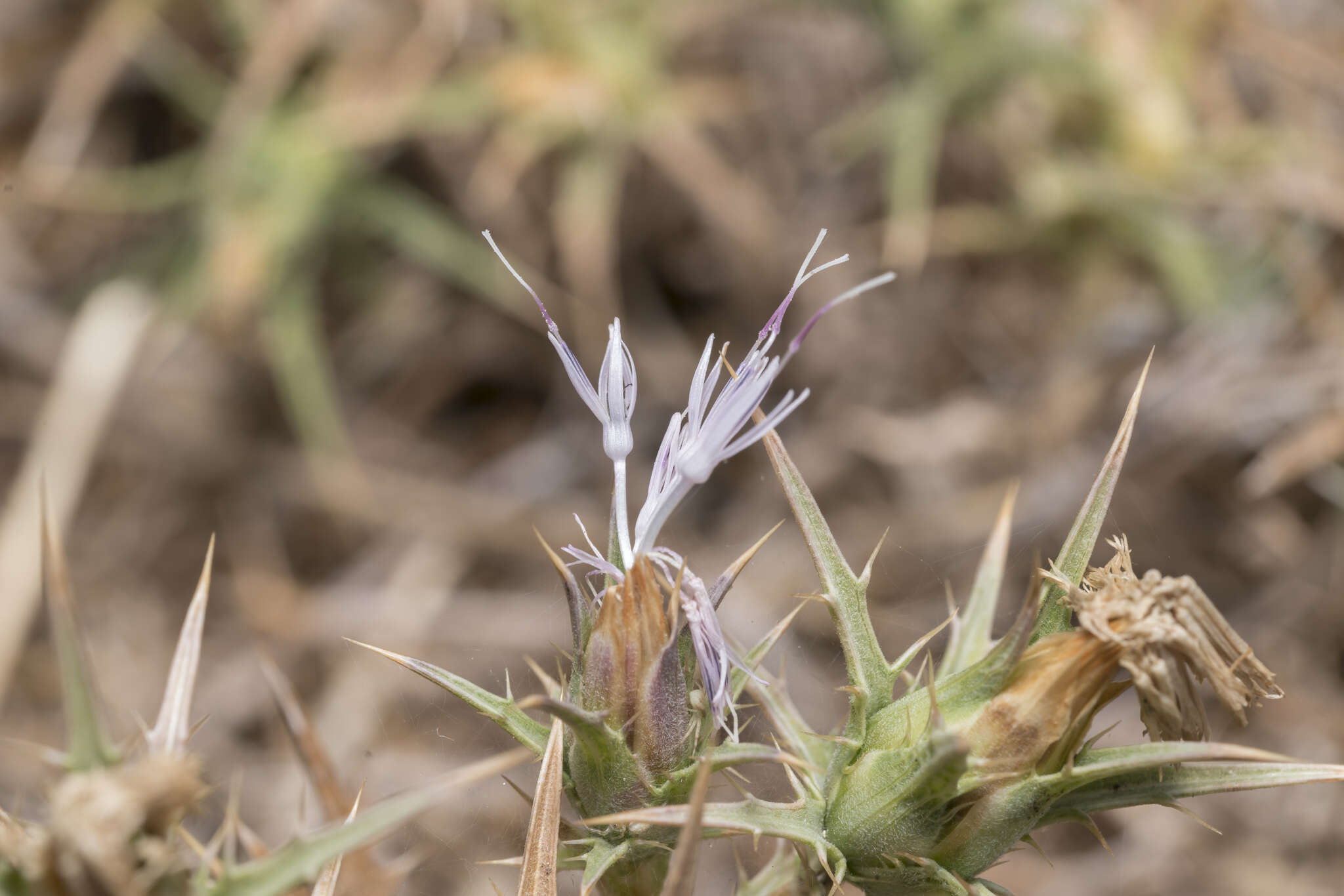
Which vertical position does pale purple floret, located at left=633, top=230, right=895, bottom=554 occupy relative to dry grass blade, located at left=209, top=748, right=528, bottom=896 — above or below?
above

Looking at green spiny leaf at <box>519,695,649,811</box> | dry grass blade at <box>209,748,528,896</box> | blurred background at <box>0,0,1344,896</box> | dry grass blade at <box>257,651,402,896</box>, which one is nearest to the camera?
dry grass blade at <box>209,748,528,896</box>

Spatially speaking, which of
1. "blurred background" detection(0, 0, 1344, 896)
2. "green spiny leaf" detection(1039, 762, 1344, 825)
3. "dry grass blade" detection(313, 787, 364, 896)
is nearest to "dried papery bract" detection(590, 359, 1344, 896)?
"green spiny leaf" detection(1039, 762, 1344, 825)

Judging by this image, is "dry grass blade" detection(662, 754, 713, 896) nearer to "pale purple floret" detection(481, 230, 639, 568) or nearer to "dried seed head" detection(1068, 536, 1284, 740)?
"pale purple floret" detection(481, 230, 639, 568)

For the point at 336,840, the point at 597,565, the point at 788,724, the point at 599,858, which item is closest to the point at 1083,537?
the point at 788,724

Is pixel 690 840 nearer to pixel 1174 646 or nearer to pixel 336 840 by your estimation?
pixel 336 840

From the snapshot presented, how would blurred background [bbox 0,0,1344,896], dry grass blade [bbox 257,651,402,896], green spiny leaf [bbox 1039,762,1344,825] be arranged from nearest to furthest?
green spiny leaf [bbox 1039,762,1344,825], dry grass blade [bbox 257,651,402,896], blurred background [bbox 0,0,1344,896]

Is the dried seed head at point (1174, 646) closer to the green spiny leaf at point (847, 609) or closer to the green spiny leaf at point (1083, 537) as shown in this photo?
the green spiny leaf at point (1083, 537)

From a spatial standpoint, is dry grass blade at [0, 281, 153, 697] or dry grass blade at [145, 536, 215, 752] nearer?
dry grass blade at [145, 536, 215, 752]

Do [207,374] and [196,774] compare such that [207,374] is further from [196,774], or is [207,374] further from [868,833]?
[868,833]
